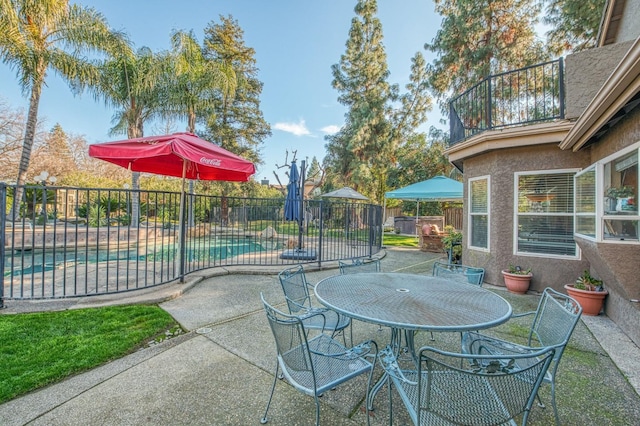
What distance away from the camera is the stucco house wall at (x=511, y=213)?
493cm

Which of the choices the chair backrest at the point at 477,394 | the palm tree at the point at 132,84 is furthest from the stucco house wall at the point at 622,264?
the palm tree at the point at 132,84

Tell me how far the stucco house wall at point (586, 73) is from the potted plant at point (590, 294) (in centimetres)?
262

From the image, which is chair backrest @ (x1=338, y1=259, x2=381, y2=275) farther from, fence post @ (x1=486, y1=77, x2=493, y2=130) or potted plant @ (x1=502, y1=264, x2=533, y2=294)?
fence post @ (x1=486, y1=77, x2=493, y2=130)

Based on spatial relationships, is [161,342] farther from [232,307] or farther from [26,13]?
[26,13]

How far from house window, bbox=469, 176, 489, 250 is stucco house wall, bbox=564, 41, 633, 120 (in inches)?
68.0

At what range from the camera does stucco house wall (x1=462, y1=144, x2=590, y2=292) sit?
16.2 feet

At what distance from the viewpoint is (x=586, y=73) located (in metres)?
4.62

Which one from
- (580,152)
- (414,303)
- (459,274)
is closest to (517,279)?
(580,152)

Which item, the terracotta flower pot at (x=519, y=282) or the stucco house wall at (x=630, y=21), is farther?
the terracotta flower pot at (x=519, y=282)

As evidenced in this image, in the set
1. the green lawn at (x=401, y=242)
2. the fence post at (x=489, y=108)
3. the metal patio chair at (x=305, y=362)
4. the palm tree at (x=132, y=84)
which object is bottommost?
the green lawn at (x=401, y=242)

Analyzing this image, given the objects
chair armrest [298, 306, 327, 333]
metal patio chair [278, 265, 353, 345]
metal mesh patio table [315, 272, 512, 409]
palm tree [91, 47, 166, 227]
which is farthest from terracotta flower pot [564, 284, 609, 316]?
palm tree [91, 47, 166, 227]

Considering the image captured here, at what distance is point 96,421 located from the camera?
192 centimetres

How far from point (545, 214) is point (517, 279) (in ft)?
4.17

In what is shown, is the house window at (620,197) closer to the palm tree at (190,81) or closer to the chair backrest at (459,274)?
the chair backrest at (459,274)
